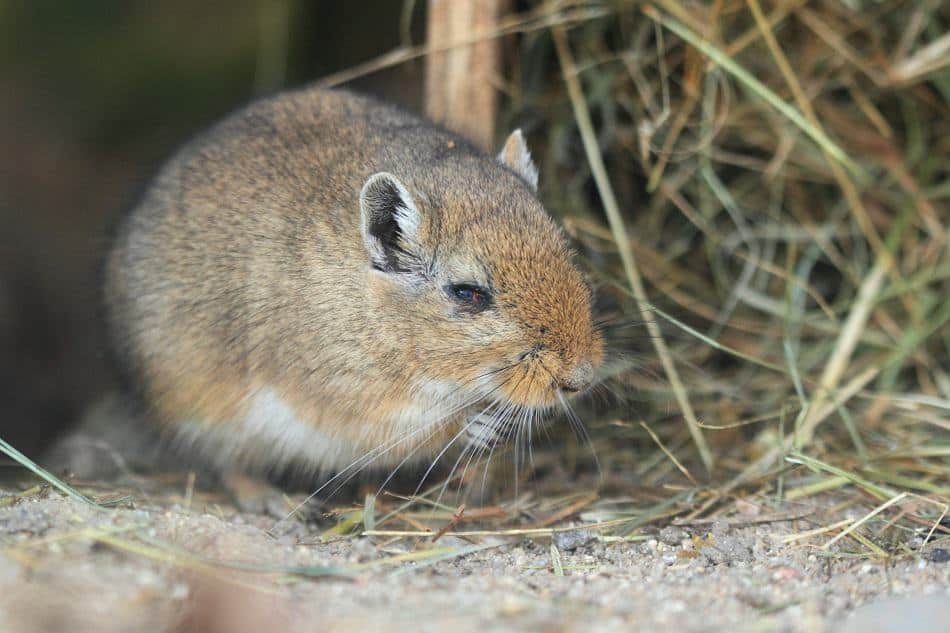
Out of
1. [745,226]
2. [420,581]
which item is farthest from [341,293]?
[745,226]

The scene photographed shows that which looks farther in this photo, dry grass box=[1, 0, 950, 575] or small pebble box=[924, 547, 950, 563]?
dry grass box=[1, 0, 950, 575]

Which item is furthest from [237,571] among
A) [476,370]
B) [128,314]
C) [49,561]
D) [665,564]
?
[128,314]

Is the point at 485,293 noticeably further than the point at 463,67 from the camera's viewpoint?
No

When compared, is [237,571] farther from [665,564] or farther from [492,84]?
[492,84]

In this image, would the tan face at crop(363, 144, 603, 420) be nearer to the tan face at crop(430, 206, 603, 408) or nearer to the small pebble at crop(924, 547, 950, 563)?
the tan face at crop(430, 206, 603, 408)

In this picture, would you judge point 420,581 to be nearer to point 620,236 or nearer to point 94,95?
point 620,236

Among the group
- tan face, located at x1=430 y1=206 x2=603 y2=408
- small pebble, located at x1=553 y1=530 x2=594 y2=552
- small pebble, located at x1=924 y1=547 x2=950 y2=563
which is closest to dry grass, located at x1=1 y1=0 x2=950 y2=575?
small pebble, located at x1=553 y1=530 x2=594 y2=552
